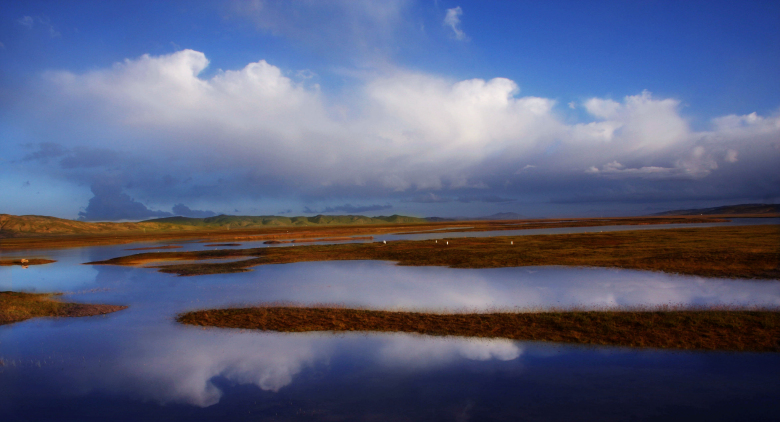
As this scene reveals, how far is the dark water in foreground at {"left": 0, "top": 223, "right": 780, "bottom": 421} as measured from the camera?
9.78 meters

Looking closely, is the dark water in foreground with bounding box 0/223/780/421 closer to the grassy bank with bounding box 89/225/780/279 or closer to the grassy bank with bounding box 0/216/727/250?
the grassy bank with bounding box 89/225/780/279

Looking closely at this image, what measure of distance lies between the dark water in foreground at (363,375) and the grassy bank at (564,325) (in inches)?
31.2

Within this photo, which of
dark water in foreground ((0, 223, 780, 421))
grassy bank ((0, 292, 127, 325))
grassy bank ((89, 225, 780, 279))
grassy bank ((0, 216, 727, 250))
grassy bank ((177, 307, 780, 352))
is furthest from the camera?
grassy bank ((0, 216, 727, 250))

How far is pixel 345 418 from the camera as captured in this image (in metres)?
9.47

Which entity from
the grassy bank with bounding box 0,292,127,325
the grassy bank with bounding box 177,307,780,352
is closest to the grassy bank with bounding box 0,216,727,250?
the grassy bank with bounding box 0,292,127,325

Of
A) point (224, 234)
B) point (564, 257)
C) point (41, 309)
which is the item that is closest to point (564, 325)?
point (564, 257)

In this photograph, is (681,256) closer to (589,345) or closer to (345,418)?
(589,345)

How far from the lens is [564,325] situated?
50.6ft

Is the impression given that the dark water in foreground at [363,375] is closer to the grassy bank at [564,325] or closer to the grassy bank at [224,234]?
the grassy bank at [564,325]

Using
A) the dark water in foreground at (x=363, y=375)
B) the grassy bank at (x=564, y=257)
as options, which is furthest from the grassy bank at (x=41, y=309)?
the grassy bank at (x=564, y=257)

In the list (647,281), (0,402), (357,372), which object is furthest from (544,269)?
(0,402)

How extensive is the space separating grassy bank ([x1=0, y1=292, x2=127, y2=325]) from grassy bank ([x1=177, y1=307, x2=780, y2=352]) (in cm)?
556

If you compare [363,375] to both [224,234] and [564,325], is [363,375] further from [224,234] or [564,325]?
[224,234]

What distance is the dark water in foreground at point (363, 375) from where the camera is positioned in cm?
978
